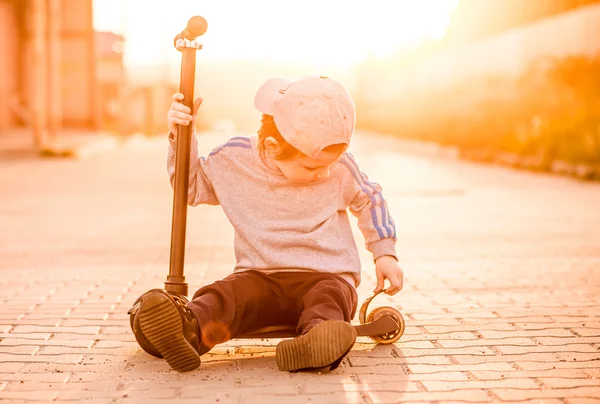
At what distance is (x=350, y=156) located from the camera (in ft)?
11.8

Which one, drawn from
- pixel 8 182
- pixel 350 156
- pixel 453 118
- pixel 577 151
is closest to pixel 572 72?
pixel 453 118

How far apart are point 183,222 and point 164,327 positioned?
627 millimetres

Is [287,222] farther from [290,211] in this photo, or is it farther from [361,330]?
[361,330]

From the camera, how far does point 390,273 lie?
11.4 ft

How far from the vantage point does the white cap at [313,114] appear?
322 centimetres

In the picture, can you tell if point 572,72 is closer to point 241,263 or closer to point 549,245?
point 549,245

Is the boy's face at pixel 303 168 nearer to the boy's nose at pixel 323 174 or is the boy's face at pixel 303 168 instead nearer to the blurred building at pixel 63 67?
the boy's nose at pixel 323 174

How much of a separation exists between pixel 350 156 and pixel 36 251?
345 cm

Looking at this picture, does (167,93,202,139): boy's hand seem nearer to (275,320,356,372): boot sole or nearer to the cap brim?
the cap brim

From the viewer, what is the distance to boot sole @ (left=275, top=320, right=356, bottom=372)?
2945 millimetres

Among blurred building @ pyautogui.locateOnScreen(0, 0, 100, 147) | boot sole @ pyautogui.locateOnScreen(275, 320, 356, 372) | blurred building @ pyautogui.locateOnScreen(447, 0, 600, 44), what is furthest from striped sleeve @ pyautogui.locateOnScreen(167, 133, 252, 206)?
blurred building @ pyautogui.locateOnScreen(447, 0, 600, 44)

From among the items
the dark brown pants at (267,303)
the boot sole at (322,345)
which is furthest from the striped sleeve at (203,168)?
the boot sole at (322,345)

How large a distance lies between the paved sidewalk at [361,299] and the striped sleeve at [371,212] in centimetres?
37

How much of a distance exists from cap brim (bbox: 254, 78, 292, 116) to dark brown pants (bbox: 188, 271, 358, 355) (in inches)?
23.5
